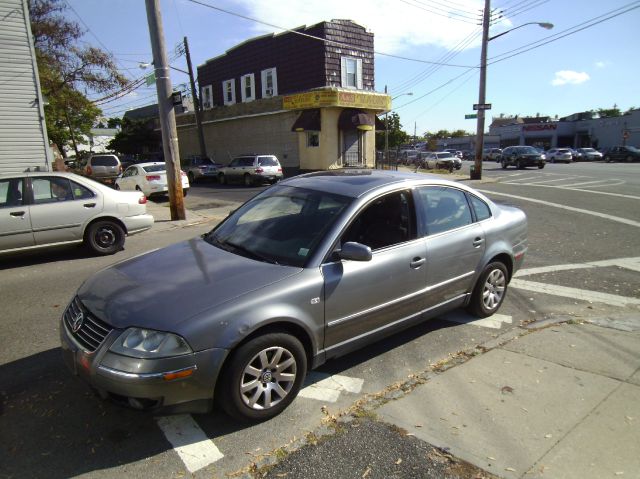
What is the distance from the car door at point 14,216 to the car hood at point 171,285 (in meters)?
4.70

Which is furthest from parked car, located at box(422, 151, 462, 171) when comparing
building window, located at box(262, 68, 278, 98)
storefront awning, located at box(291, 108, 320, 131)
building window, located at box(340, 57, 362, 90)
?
building window, located at box(262, 68, 278, 98)

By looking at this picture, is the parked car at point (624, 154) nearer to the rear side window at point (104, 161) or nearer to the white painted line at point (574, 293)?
the rear side window at point (104, 161)

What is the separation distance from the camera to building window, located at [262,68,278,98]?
27.9 metres

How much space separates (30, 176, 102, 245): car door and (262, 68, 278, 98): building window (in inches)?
860

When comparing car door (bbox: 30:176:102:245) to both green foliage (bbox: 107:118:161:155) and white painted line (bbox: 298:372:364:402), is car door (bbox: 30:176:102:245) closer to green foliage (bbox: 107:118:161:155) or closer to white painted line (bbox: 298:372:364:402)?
white painted line (bbox: 298:372:364:402)

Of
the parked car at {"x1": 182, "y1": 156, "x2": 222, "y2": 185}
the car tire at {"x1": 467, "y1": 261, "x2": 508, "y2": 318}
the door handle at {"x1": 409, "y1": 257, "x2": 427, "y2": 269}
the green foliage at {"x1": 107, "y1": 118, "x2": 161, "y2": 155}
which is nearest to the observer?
the door handle at {"x1": 409, "y1": 257, "x2": 427, "y2": 269}

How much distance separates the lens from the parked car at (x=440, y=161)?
34594 millimetres

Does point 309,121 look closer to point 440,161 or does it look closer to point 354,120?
point 354,120

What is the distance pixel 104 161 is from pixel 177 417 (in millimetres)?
26140

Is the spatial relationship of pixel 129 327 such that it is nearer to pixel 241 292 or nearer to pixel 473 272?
pixel 241 292

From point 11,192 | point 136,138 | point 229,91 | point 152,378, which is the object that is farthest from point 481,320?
point 136,138

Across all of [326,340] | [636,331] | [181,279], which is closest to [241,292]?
[181,279]

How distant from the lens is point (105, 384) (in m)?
2.67

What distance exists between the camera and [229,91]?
3192 centimetres
